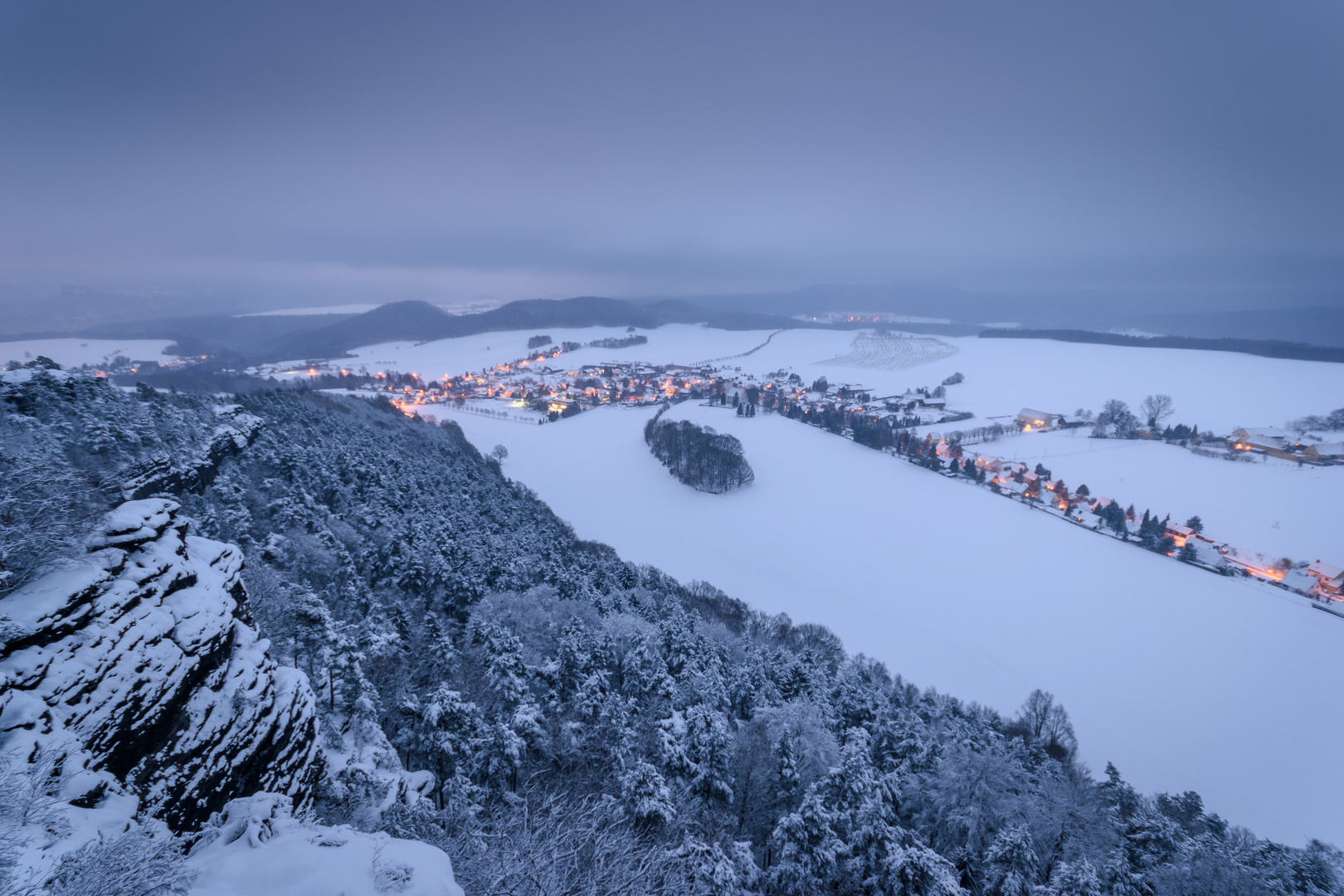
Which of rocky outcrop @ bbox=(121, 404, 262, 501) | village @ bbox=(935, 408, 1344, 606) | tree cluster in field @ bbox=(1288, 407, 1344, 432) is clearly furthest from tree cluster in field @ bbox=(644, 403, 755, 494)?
tree cluster in field @ bbox=(1288, 407, 1344, 432)

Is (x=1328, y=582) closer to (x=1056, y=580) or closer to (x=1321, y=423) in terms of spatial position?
(x=1056, y=580)

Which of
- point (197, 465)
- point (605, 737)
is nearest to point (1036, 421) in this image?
point (605, 737)

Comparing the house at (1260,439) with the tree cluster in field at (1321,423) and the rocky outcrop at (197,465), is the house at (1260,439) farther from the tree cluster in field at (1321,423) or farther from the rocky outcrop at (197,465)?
the rocky outcrop at (197,465)

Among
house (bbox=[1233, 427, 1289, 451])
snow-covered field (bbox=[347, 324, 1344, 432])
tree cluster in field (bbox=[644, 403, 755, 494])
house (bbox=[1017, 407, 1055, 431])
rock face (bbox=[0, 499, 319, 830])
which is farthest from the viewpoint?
snow-covered field (bbox=[347, 324, 1344, 432])

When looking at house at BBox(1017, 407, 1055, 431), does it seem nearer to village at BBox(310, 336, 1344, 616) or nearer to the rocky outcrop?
village at BBox(310, 336, 1344, 616)

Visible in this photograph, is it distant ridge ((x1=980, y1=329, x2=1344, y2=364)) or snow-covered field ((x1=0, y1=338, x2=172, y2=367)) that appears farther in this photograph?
distant ridge ((x1=980, y1=329, x2=1344, y2=364))

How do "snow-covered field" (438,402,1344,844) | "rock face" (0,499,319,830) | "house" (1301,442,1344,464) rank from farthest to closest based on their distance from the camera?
"house" (1301,442,1344,464), "snow-covered field" (438,402,1344,844), "rock face" (0,499,319,830)

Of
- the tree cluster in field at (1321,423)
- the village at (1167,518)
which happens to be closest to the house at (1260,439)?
the village at (1167,518)
